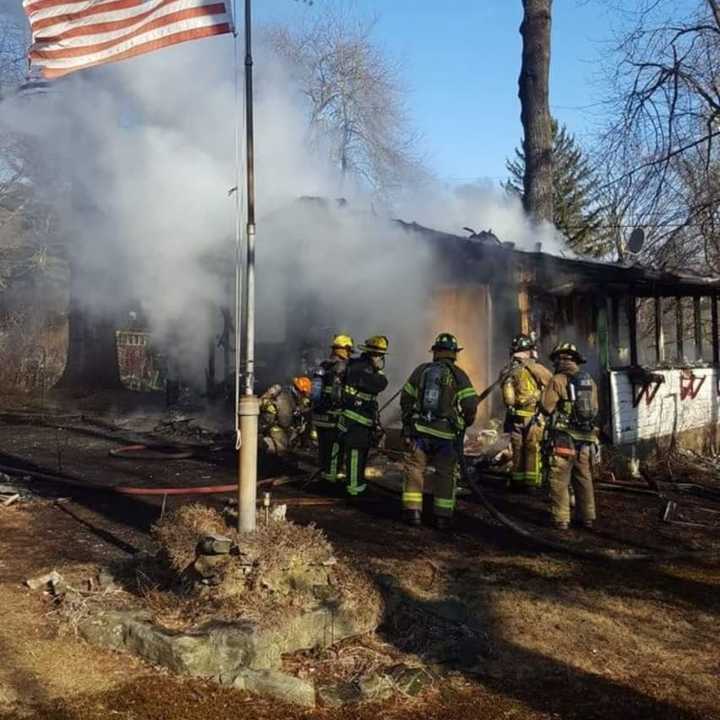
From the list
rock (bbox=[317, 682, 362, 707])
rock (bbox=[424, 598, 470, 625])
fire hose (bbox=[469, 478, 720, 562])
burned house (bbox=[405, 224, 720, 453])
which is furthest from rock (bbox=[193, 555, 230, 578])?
burned house (bbox=[405, 224, 720, 453])

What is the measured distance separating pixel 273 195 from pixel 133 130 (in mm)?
2630

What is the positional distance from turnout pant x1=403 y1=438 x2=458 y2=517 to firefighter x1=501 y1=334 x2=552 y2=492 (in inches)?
67.6

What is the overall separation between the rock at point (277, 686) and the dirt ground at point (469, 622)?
2.8 inches

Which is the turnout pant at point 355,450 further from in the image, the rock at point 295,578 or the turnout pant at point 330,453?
the rock at point 295,578

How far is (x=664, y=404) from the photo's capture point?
12508 mm

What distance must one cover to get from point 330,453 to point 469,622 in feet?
14.6

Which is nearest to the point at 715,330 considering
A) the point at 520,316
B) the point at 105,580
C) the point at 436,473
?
the point at 520,316

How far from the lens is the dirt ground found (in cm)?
387

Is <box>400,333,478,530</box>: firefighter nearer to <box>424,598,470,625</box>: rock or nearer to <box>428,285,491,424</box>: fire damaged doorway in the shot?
<box>424,598,470,625</box>: rock

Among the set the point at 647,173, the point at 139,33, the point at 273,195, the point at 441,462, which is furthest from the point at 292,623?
the point at 647,173

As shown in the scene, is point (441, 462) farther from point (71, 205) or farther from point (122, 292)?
point (122, 292)

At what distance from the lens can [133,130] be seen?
1066cm

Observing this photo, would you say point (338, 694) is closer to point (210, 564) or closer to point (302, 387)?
point (210, 564)

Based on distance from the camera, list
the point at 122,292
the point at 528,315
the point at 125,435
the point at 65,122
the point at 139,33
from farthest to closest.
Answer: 1. the point at 122,292
2. the point at 125,435
3. the point at 528,315
4. the point at 65,122
5. the point at 139,33
